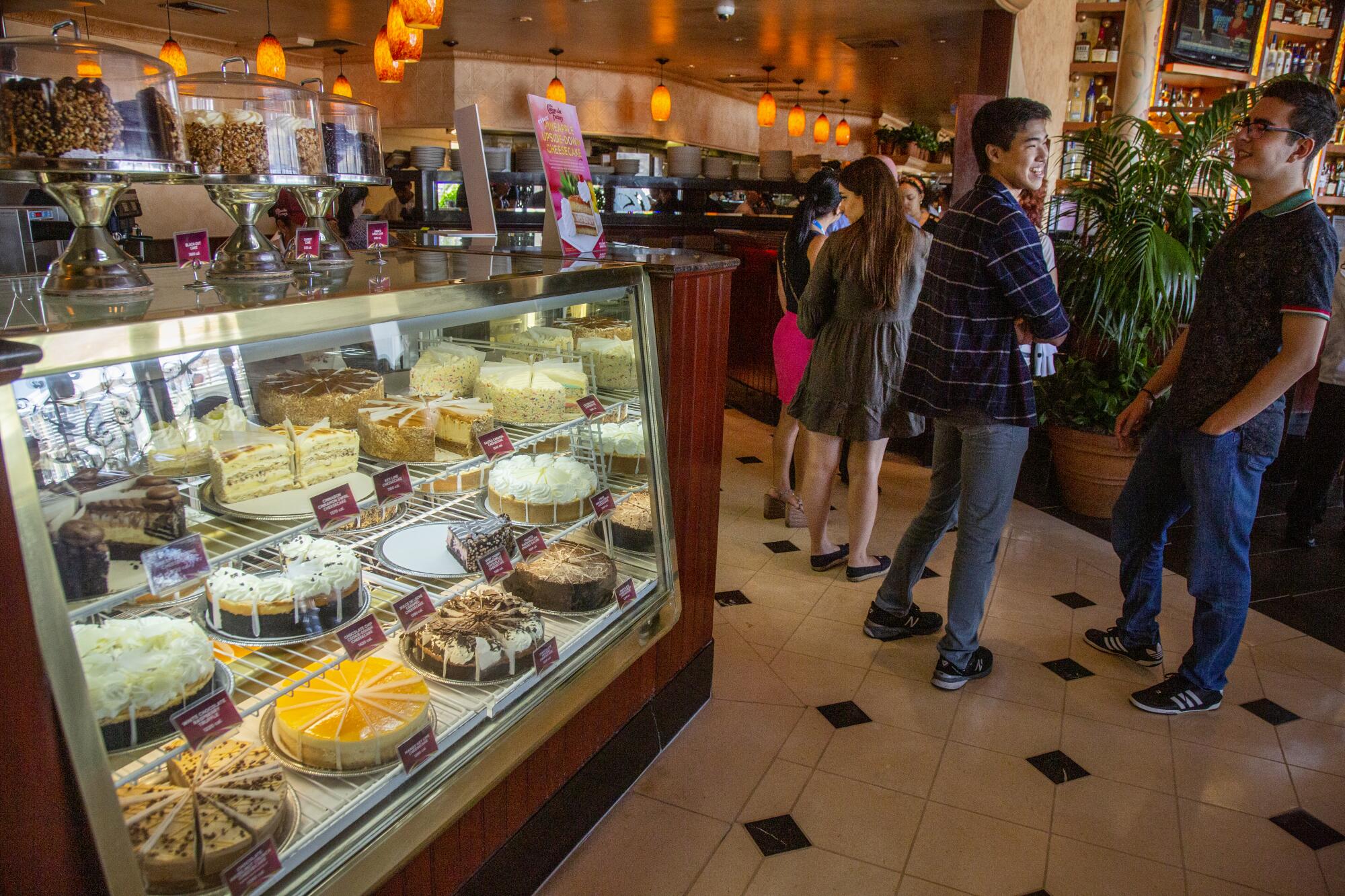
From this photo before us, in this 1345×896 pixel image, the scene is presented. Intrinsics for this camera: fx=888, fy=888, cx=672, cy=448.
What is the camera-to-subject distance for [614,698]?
2451 millimetres

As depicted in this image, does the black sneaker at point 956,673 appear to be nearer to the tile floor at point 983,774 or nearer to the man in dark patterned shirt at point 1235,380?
the tile floor at point 983,774

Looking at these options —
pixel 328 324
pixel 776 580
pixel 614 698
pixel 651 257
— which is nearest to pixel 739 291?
pixel 776 580

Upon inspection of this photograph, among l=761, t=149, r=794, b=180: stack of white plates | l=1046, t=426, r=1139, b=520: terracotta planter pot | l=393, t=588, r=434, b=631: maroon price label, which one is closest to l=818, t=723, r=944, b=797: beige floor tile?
l=393, t=588, r=434, b=631: maroon price label

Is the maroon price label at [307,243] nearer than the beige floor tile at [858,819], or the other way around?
the maroon price label at [307,243]

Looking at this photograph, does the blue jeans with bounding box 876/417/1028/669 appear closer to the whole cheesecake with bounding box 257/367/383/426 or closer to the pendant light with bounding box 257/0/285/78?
the whole cheesecake with bounding box 257/367/383/426

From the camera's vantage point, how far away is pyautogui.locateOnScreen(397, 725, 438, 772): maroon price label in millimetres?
1707

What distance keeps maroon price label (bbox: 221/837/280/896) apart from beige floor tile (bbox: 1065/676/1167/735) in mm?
2575

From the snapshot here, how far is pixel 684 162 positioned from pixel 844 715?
8.89 meters

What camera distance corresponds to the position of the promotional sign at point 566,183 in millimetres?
2561

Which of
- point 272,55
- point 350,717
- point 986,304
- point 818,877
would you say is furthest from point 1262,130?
point 272,55

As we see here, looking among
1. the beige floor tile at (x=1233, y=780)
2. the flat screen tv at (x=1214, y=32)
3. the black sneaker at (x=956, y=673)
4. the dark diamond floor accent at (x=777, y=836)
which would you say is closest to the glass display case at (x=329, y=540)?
the dark diamond floor accent at (x=777, y=836)

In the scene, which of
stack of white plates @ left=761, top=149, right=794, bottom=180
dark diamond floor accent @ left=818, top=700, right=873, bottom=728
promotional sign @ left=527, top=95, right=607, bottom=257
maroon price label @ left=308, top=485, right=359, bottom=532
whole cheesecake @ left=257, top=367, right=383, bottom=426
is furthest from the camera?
stack of white plates @ left=761, top=149, right=794, bottom=180

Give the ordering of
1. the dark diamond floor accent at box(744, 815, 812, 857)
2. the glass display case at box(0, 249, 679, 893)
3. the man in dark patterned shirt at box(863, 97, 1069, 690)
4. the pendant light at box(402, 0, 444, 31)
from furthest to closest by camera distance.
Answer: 1. the pendant light at box(402, 0, 444, 31)
2. the man in dark patterned shirt at box(863, 97, 1069, 690)
3. the dark diamond floor accent at box(744, 815, 812, 857)
4. the glass display case at box(0, 249, 679, 893)

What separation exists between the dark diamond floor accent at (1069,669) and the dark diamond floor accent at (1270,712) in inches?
20.2
